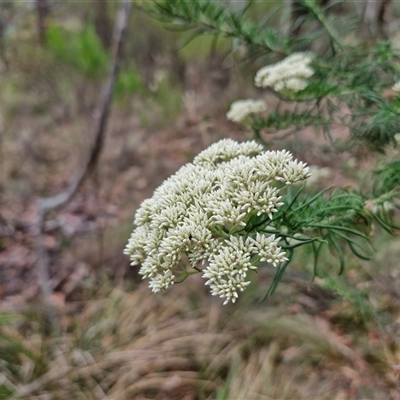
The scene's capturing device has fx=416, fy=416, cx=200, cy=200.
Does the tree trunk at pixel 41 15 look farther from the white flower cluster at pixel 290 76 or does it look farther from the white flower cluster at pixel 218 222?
the white flower cluster at pixel 218 222

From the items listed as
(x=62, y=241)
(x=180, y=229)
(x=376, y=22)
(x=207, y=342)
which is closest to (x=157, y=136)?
(x=62, y=241)

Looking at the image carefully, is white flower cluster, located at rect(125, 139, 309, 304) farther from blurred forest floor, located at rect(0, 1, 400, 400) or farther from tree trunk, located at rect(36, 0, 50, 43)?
tree trunk, located at rect(36, 0, 50, 43)

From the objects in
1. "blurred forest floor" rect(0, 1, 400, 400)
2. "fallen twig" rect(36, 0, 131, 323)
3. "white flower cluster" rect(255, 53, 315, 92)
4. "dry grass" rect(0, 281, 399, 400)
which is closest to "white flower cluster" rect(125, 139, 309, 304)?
"white flower cluster" rect(255, 53, 315, 92)

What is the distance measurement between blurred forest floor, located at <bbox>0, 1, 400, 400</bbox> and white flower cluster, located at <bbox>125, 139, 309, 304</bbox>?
2.15 feet

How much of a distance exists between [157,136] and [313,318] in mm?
2882

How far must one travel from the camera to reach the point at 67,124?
502cm

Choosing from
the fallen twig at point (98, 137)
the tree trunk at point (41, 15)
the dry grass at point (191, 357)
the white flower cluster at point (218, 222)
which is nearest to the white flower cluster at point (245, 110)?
the white flower cluster at point (218, 222)

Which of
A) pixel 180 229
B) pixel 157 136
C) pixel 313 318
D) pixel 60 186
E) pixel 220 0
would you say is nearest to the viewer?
pixel 180 229

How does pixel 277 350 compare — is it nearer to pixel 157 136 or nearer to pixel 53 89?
pixel 157 136

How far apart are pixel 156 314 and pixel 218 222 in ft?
5.88

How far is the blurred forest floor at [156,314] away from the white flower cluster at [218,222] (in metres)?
0.65

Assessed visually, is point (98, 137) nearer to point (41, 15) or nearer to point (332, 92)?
point (332, 92)

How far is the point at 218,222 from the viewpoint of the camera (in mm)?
714

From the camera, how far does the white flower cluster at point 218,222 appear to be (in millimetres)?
710
